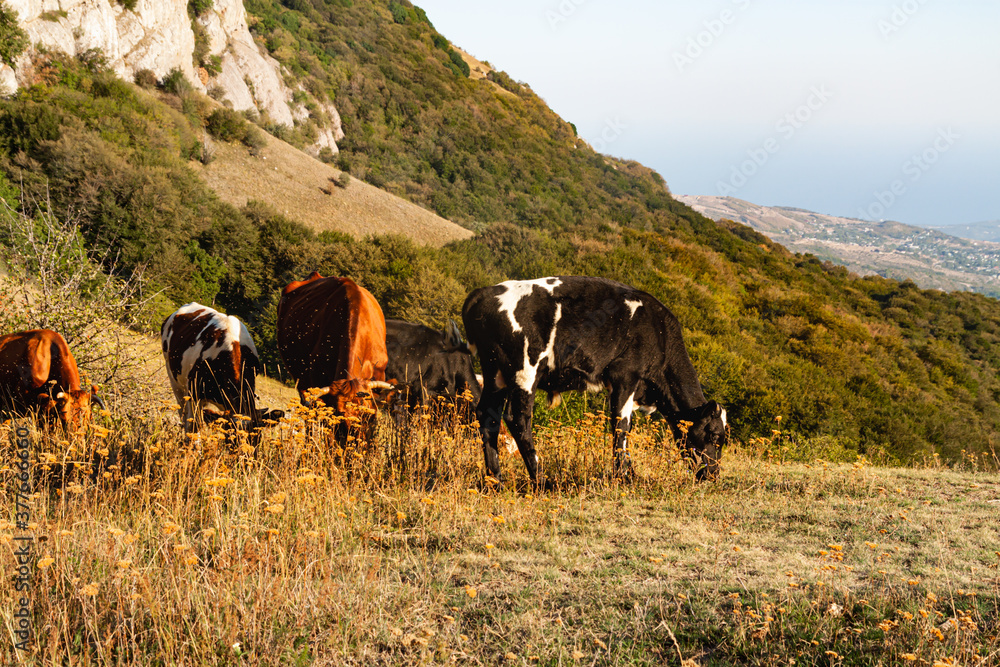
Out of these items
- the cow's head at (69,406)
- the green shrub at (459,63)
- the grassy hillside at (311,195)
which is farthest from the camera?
the green shrub at (459,63)

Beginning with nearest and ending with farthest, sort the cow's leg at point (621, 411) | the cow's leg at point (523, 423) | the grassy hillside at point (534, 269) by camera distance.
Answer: the cow's leg at point (523, 423), the cow's leg at point (621, 411), the grassy hillside at point (534, 269)

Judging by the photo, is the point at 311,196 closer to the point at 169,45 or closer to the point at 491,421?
the point at 169,45

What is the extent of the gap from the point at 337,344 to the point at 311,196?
30.0 metres

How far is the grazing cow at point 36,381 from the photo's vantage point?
234 inches

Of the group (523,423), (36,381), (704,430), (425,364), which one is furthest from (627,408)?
(36,381)

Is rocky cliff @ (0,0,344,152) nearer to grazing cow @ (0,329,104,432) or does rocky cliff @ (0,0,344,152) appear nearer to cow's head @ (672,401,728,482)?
grazing cow @ (0,329,104,432)

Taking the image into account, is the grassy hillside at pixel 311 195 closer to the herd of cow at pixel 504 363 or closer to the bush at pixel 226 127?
the bush at pixel 226 127

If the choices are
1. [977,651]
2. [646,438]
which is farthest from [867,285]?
[977,651]

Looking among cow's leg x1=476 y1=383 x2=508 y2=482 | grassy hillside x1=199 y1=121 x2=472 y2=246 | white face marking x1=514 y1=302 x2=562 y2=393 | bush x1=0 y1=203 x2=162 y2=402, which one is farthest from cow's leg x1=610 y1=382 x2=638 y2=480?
grassy hillside x1=199 y1=121 x2=472 y2=246

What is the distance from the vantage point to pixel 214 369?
654 centimetres

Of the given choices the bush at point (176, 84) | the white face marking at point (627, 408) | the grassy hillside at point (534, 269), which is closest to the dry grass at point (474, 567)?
the white face marking at point (627, 408)

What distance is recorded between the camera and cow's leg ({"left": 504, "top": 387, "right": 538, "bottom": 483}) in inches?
233

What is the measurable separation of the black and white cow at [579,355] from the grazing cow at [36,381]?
397cm

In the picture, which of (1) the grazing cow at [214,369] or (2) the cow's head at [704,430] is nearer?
(1) the grazing cow at [214,369]
